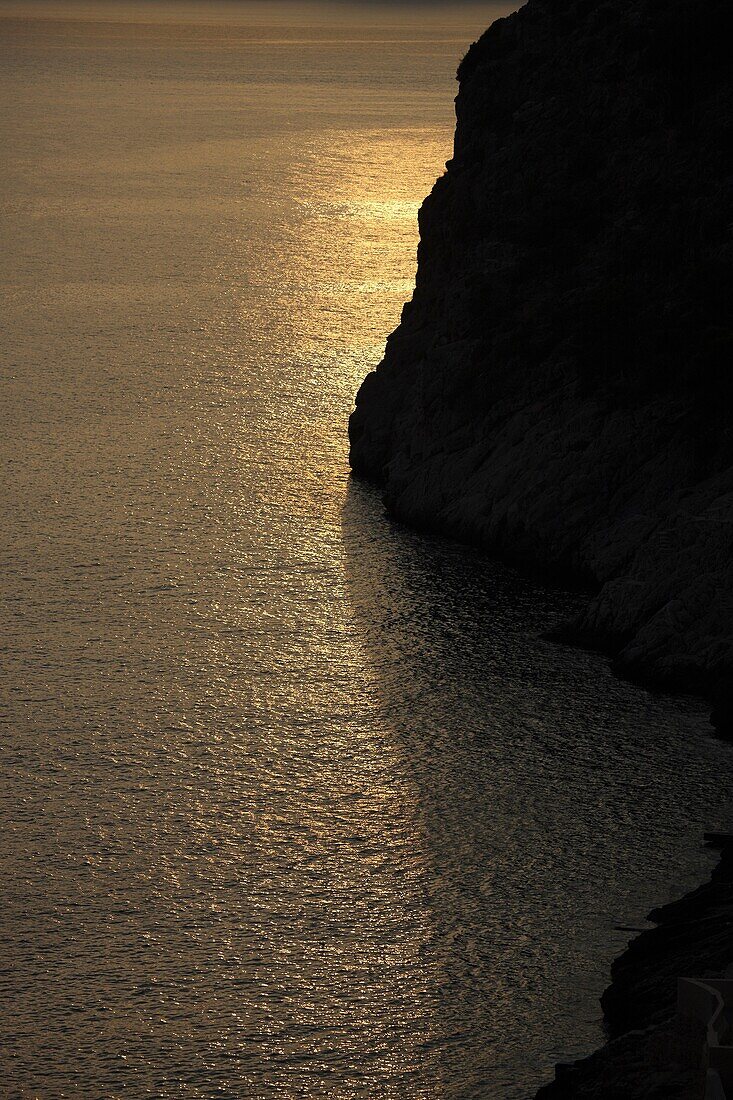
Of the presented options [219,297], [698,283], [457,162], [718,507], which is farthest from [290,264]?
[718,507]

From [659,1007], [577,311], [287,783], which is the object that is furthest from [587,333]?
[659,1007]

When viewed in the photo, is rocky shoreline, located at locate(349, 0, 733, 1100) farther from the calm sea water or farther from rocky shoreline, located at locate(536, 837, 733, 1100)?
rocky shoreline, located at locate(536, 837, 733, 1100)

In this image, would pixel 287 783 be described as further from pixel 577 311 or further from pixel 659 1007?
pixel 577 311

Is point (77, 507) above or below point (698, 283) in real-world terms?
below

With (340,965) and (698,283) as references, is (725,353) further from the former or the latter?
(340,965)

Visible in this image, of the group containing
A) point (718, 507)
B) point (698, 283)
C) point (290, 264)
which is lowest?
point (290, 264)

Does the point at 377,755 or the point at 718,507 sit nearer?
the point at 377,755
